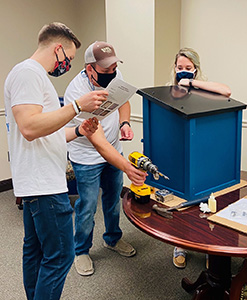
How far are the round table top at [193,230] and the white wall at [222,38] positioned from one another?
1.39 m

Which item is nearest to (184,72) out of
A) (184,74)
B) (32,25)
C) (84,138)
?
(184,74)

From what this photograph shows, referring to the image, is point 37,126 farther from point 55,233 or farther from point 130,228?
point 130,228

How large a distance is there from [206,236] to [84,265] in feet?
3.96

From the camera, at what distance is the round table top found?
116 centimetres

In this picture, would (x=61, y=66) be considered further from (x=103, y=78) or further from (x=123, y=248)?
(x=123, y=248)

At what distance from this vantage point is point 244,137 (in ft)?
8.77

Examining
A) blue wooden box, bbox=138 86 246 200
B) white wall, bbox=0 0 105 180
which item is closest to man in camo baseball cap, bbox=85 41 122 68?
blue wooden box, bbox=138 86 246 200

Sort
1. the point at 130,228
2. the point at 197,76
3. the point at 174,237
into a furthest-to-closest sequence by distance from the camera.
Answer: the point at 130,228, the point at 197,76, the point at 174,237

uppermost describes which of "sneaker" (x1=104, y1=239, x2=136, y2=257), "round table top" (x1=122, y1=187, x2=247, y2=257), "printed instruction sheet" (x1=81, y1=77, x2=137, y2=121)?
"printed instruction sheet" (x1=81, y1=77, x2=137, y2=121)

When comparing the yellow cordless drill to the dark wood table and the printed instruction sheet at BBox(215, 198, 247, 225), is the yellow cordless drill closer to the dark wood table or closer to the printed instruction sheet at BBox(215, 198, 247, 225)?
the dark wood table

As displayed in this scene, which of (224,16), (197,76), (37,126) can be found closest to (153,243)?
(197,76)

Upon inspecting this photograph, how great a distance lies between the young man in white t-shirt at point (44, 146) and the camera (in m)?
1.26

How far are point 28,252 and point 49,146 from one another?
54 cm

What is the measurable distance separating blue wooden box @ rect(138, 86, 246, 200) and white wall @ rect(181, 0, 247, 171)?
3.55ft
